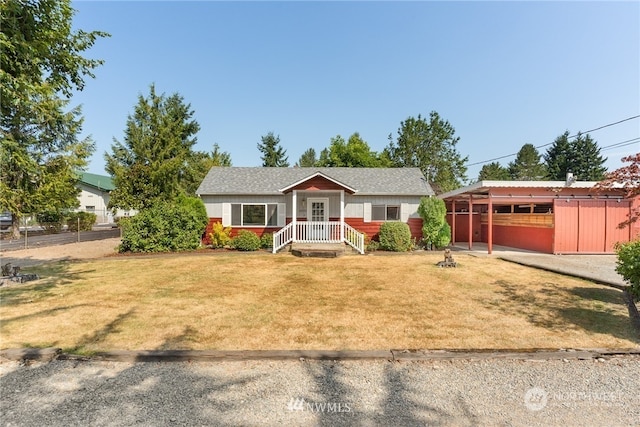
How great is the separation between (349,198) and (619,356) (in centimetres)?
1301

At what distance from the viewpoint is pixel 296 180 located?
18.0m

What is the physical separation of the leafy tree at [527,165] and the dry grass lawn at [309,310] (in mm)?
63238

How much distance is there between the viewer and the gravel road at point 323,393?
2684 millimetres

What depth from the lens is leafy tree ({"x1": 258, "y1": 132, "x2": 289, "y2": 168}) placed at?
142ft

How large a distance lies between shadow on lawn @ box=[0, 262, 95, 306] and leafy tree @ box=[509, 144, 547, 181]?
7165cm

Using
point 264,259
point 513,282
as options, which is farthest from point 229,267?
point 513,282

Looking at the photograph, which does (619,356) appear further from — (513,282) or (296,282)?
(296,282)

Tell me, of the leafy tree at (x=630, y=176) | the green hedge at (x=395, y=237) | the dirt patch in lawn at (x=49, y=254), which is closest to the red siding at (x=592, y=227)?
the green hedge at (x=395, y=237)

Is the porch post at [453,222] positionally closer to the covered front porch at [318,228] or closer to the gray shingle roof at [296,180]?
the gray shingle roof at [296,180]

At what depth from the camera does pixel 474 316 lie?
215 inches

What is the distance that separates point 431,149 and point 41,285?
42754 mm

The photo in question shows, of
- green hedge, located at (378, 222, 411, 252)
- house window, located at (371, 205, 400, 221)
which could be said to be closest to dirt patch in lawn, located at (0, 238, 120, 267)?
green hedge, located at (378, 222, 411, 252)

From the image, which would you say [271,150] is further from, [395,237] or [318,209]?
[395,237]

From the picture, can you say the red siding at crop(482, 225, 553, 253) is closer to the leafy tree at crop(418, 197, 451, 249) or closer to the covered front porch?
the leafy tree at crop(418, 197, 451, 249)
